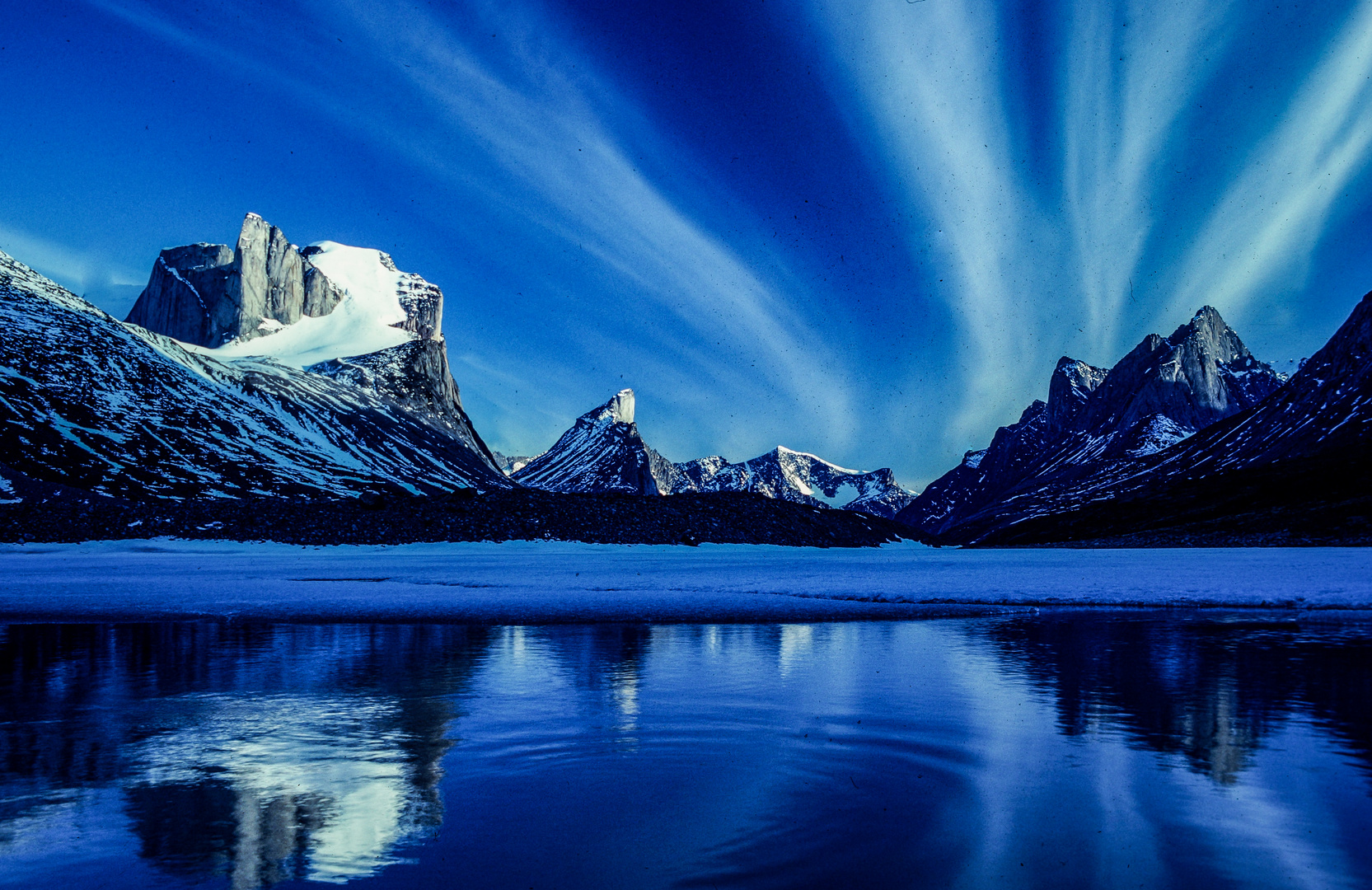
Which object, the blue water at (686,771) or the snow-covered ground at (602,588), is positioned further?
the snow-covered ground at (602,588)

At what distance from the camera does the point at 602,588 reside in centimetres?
3888

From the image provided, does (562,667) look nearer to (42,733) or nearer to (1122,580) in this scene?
(42,733)

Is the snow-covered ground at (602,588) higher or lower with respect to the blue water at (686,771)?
lower

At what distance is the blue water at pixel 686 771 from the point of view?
22.5 feet

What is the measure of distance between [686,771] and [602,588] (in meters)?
29.5

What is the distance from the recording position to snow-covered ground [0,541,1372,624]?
94.2 ft

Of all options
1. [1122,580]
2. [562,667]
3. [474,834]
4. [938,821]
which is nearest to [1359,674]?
[938,821]

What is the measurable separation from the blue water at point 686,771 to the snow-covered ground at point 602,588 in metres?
10.4

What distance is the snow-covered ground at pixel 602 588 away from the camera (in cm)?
2870

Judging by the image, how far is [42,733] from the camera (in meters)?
11.3

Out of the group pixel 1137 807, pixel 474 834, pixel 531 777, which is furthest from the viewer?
pixel 531 777

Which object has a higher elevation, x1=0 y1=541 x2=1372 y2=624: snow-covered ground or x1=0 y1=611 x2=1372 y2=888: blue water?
x1=0 y1=611 x2=1372 y2=888: blue water

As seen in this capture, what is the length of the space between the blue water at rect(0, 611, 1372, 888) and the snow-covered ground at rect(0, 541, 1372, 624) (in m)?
10.4

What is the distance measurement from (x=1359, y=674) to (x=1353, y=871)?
1176 centimetres
